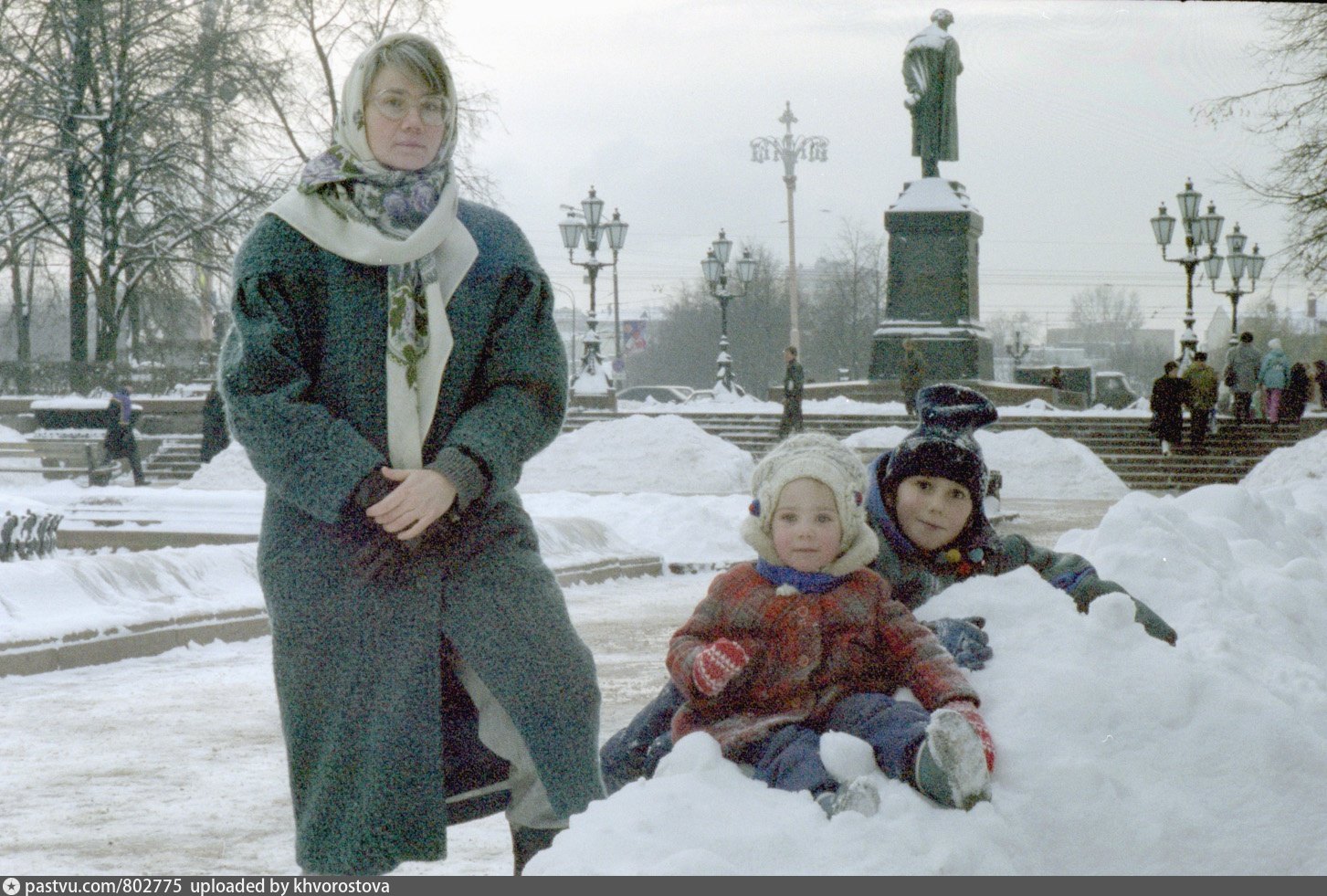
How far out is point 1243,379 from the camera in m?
26.3

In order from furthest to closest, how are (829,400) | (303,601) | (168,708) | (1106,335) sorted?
(1106,335) < (829,400) < (168,708) < (303,601)

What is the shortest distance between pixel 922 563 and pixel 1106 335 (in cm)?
7928

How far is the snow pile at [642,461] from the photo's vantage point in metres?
22.5

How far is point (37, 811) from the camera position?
476 cm

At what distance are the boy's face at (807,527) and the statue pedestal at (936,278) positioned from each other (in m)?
25.9

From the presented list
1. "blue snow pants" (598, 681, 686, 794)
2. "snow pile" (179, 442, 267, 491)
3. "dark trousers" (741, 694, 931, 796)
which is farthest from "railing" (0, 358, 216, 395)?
"dark trousers" (741, 694, 931, 796)

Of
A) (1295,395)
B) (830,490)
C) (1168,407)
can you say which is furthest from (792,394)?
(830,490)

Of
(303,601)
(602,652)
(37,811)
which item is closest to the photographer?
(303,601)

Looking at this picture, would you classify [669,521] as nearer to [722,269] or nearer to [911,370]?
[911,370]

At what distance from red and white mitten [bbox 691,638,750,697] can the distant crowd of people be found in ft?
72.5

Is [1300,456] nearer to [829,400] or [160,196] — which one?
[829,400]

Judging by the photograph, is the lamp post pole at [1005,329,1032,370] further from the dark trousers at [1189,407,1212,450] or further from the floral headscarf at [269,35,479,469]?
the floral headscarf at [269,35,479,469]

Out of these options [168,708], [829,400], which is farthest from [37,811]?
[829,400]

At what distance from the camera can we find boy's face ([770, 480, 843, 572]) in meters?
3.05
